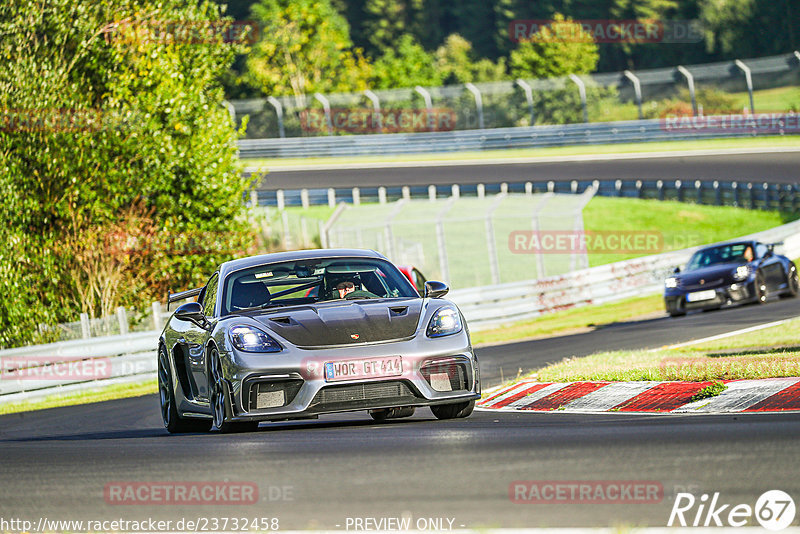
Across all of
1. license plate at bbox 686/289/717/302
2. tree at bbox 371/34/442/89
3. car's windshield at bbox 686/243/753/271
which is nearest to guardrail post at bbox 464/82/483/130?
tree at bbox 371/34/442/89

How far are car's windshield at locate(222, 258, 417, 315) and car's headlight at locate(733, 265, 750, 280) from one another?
13.1m

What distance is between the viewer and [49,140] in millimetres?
22984

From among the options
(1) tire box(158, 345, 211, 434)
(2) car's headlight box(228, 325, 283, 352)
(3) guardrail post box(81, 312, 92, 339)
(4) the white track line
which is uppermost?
(2) car's headlight box(228, 325, 283, 352)

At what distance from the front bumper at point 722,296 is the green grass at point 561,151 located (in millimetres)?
21752

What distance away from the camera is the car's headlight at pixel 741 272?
21094 mm

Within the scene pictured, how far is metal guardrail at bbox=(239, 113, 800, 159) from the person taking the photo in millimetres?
46500

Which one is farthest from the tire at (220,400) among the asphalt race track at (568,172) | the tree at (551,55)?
the tree at (551,55)

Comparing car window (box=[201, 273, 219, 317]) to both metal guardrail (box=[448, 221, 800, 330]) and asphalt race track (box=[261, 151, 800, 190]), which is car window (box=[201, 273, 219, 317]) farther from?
asphalt race track (box=[261, 151, 800, 190])

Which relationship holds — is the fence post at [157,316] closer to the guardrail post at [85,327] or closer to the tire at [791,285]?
the guardrail post at [85,327]

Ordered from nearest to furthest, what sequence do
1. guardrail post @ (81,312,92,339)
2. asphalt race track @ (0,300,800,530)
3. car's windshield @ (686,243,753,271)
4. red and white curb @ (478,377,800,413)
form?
asphalt race track @ (0,300,800,530) < red and white curb @ (478,377,800,413) < guardrail post @ (81,312,92,339) < car's windshield @ (686,243,753,271)

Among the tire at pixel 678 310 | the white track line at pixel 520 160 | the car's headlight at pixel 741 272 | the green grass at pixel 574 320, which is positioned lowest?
the green grass at pixel 574 320

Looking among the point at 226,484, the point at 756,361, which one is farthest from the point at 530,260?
the point at 226,484

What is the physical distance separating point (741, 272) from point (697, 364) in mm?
11019

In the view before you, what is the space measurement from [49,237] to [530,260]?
12795 millimetres
